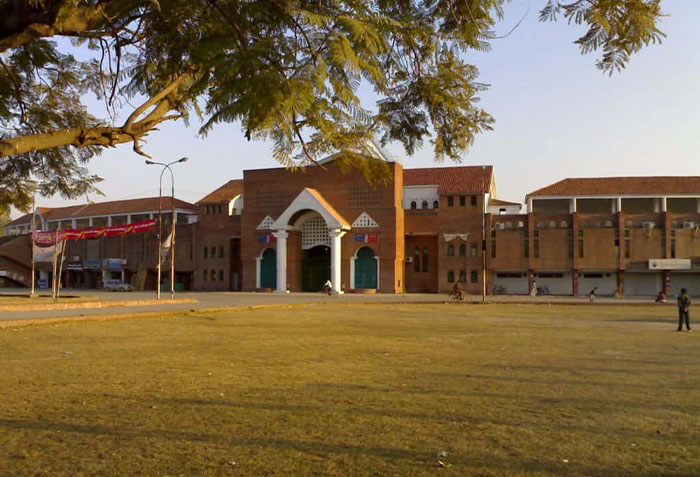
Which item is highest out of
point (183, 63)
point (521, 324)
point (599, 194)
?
point (599, 194)

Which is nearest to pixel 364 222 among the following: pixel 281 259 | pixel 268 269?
pixel 281 259

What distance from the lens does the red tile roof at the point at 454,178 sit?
189ft

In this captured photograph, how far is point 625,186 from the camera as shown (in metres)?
58.7

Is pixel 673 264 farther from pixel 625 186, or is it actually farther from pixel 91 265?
pixel 91 265

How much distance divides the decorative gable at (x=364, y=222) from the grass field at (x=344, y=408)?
41.3 m

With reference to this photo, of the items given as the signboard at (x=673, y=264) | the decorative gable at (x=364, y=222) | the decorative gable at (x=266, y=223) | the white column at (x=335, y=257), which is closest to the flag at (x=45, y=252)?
the white column at (x=335, y=257)

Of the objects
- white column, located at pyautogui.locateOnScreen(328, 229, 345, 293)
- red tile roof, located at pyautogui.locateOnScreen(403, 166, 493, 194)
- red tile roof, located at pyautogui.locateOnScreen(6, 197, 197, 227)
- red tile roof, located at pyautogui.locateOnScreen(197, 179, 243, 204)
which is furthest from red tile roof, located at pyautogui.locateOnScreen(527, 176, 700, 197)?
red tile roof, located at pyautogui.locateOnScreen(6, 197, 197, 227)

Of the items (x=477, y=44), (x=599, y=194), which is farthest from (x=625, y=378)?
(x=599, y=194)

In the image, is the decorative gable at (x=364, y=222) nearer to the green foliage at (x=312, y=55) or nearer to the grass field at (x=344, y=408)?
the grass field at (x=344, y=408)

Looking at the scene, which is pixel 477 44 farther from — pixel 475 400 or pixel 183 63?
pixel 475 400

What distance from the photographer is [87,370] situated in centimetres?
990

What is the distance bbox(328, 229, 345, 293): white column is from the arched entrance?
447 centimetres

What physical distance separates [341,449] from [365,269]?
50766 millimetres

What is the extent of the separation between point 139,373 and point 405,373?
156 inches
